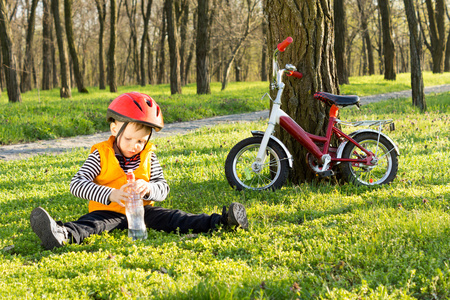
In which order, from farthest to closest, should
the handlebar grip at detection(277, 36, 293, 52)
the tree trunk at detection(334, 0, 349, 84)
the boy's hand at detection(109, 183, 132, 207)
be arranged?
1. the tree trunk at detection(334, 0, 349, 84)
2. the handlebar grip at detection(277, 36, 293, 52)
3. the boy's hand at detection(109, 183, 132, 207)

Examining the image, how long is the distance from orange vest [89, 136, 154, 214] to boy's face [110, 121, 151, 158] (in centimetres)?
10

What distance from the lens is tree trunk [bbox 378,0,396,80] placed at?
21.9m

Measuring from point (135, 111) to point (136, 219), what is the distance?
0.94 metres

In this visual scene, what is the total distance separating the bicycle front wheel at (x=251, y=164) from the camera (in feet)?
15.1

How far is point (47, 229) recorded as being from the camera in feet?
10.3

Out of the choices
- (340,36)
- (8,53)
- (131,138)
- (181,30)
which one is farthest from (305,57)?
(181,30)

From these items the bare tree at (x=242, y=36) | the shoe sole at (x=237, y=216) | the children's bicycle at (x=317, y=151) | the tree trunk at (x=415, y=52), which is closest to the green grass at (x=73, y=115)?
the bare tree at (x=242, y=36)

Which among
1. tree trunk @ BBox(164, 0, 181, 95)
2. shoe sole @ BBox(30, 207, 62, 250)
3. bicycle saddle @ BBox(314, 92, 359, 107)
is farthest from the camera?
tree trunk @ BBox(164, 0, 181, 95)

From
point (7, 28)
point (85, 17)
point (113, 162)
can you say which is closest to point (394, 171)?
point (113, 162)

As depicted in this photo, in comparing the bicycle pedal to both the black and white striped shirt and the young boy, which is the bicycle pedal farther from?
the black and white striped shirt

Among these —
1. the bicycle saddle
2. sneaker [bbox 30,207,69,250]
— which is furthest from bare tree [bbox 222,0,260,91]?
sneaker [bbox 30,207,69,250]

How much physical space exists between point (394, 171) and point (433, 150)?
1961mm

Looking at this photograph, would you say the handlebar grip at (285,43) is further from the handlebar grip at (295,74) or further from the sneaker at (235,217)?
the sneaker at (235,217)

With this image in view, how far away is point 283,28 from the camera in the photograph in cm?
478
